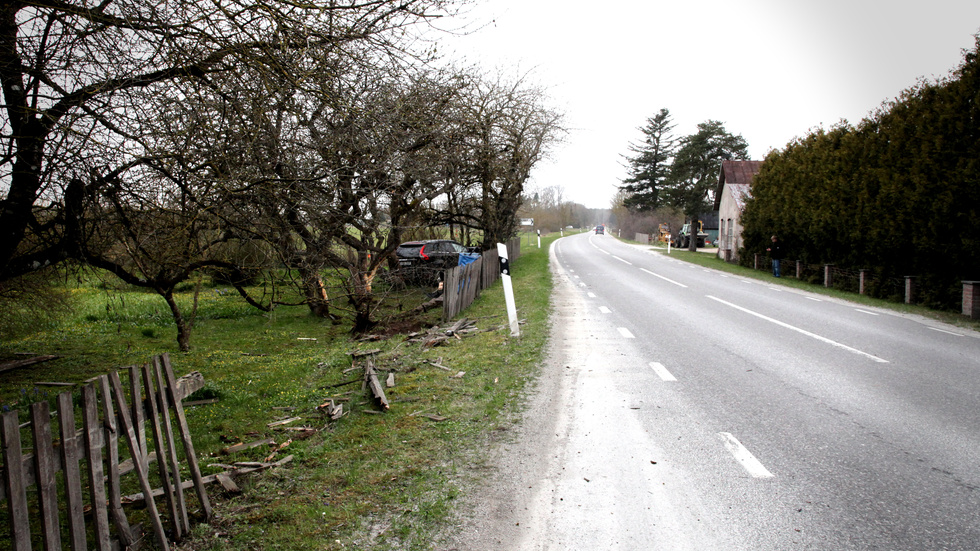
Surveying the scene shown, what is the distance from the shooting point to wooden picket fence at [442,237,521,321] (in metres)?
13.1

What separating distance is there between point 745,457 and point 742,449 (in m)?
0.18

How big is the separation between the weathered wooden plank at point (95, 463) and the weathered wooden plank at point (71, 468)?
0.06 metres

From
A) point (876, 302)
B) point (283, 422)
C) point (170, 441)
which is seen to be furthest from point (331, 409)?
point (876, 302)

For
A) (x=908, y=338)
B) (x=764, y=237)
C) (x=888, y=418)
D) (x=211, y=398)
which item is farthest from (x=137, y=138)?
(x=764, y=237)

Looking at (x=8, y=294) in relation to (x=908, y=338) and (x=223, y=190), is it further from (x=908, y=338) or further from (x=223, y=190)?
(x=908, y=338)

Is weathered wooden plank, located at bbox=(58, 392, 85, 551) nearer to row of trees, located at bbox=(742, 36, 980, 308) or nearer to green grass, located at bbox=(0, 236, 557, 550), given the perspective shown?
green grass, located at bbox=(0, 236, 557, 550)

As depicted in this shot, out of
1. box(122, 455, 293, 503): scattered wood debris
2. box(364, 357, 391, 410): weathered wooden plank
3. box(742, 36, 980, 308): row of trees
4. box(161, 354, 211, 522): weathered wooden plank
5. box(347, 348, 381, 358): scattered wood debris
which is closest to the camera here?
box(161, 354, 211, 522): weathered wooden plank

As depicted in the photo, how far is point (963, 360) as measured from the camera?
8125 millimetres

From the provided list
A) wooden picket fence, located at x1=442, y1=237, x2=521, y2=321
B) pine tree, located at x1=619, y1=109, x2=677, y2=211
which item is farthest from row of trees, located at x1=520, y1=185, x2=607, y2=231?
wooden picket fence, located at x1=442, y1=237, x2=521, y2=321

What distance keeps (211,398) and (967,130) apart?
1716 cm

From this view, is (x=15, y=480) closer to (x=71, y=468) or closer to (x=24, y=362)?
(x=71, y=468)

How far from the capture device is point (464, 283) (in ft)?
48.1

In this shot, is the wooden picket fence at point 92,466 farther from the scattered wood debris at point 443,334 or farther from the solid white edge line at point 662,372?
the scattered wood debris at point 443,334

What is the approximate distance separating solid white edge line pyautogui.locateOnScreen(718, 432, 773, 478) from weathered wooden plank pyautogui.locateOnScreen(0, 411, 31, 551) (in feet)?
14.5
